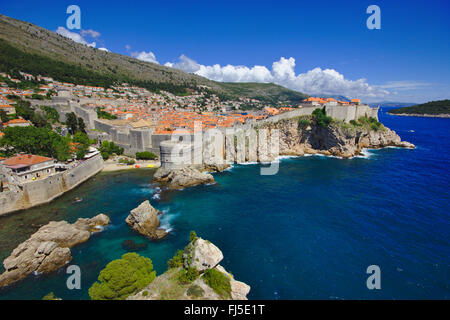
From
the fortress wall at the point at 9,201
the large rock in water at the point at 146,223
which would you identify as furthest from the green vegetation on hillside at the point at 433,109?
the fortress wall at the point at 9,201

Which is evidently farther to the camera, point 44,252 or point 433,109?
point 433,109

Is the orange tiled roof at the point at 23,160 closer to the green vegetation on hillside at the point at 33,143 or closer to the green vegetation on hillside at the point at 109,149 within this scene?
the green vegetation on hillside at the point at 33,143

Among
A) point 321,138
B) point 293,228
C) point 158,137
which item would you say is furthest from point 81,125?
point 321,138

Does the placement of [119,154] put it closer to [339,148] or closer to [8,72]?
[339,148]

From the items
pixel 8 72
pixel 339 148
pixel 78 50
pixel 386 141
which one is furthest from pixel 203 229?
Result: pixel 78 50

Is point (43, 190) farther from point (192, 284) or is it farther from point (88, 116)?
point (88, 116)
